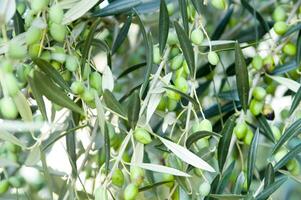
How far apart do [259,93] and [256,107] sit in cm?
2

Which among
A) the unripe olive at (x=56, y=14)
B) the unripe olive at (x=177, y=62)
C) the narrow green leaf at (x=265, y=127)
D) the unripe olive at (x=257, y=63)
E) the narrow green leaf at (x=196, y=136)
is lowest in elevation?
the narrow green leaf at (x=265, y=127)

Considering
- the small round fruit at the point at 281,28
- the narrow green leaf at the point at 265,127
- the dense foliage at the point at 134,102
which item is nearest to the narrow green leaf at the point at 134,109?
the dense foliage at the point at 134,102

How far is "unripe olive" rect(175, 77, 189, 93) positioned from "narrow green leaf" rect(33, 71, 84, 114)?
12 cm

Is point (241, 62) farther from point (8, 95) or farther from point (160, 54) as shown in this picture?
point (8, 95)

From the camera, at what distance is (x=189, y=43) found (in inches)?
27.4

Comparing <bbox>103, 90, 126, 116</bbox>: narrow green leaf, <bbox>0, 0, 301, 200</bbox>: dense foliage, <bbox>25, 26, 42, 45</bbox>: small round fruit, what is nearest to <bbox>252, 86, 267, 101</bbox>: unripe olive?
<bbox>0, 0, 301, 200</bbox>: dense foliage

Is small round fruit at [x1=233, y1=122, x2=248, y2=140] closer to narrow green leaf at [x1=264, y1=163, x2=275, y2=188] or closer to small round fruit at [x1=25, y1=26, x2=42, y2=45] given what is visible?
narrow green leaf at [x1=264, y1=163, x2=275, y2=188]

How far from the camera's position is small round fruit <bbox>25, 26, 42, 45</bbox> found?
2.00 feet

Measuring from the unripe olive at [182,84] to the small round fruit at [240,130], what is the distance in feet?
0.31

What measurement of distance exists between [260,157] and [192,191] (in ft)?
2.54

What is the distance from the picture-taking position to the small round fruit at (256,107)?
2.70 ft

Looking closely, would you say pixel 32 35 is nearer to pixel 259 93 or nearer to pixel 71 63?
pixel 71 63

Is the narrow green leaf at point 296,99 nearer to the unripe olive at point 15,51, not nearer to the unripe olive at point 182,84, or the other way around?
the unripe olive at point 182,84

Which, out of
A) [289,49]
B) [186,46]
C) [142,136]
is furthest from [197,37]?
[289,49]
